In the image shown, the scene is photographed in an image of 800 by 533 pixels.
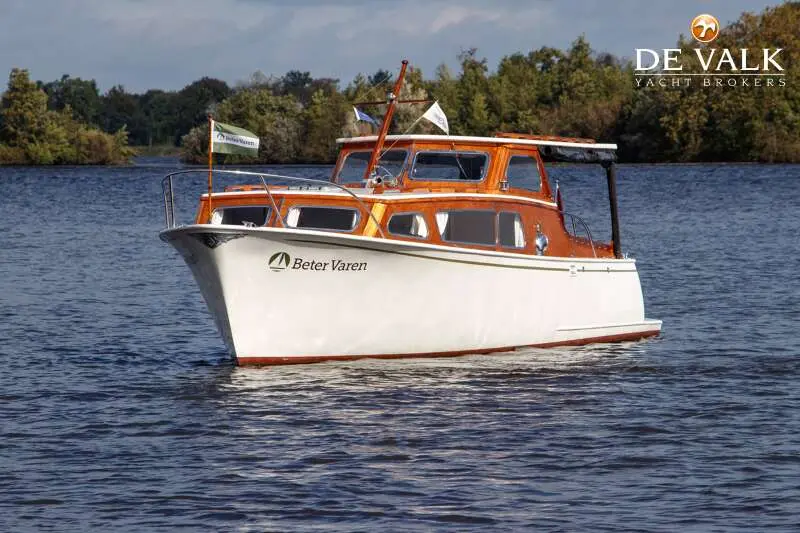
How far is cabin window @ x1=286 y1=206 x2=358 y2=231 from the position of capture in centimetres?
2028

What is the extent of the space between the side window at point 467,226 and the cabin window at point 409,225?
29cm

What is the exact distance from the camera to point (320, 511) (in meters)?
13.6

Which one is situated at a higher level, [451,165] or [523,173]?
[451,165]

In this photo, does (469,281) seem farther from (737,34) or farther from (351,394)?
(737,34)

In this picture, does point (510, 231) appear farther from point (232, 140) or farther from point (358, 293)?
point (232, 140)

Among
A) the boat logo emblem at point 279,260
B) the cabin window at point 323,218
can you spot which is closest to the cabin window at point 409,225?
the cabin window at point 323,218

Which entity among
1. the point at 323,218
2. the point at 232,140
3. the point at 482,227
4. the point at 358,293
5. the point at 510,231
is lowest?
the point at 358,293

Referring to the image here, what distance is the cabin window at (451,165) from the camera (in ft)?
74.4

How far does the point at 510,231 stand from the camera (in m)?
22.0

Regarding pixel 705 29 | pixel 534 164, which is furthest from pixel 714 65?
pixel 534 164

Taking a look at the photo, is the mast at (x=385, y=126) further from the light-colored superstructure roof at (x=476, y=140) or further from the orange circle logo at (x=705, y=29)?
the orange circle logo at (x=705, y=29)

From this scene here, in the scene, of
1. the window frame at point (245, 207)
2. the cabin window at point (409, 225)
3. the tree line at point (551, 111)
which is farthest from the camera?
the tree line at point (551, 111)

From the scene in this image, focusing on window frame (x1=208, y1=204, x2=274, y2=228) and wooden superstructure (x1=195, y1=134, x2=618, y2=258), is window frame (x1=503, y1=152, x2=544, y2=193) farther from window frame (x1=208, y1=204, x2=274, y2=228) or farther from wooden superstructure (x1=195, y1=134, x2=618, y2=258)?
window frame (x1=208, y1=204, x2=274, y2=228)

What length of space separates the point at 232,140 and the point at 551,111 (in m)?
124
